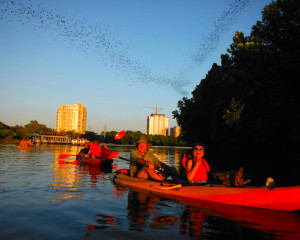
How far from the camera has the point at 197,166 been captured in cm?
896

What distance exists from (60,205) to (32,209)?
82 cm

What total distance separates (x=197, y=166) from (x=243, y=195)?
1.69 m

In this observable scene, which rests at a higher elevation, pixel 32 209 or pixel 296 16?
pixel 296 16

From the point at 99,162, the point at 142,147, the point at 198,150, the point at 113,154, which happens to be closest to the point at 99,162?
the point at 99,162

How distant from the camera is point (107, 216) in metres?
7.14

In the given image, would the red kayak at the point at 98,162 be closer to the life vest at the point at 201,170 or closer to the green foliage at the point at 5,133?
the life vest at the point at 201,170

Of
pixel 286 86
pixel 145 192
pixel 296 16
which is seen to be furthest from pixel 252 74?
pixel 145 192

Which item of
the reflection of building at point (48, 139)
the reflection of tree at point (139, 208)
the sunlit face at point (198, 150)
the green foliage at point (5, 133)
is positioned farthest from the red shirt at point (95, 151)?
the reflection of building at point (48, 139)

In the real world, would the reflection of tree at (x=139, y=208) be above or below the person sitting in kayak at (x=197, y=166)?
below

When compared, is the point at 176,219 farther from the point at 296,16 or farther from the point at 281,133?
the point at 296,16

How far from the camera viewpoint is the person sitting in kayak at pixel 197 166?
865 cm

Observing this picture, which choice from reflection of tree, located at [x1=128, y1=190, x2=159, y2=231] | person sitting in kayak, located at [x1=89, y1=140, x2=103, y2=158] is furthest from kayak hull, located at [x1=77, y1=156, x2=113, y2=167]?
reflection of tree, located at [x1=128, y1=190, x2=159, y2=231]

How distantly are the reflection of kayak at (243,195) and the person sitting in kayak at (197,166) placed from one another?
20.5 inches

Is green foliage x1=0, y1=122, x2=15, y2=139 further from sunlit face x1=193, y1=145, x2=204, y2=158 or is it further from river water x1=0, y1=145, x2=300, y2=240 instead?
sunlit face x1=193, y1=145, x2=204, y2=158
